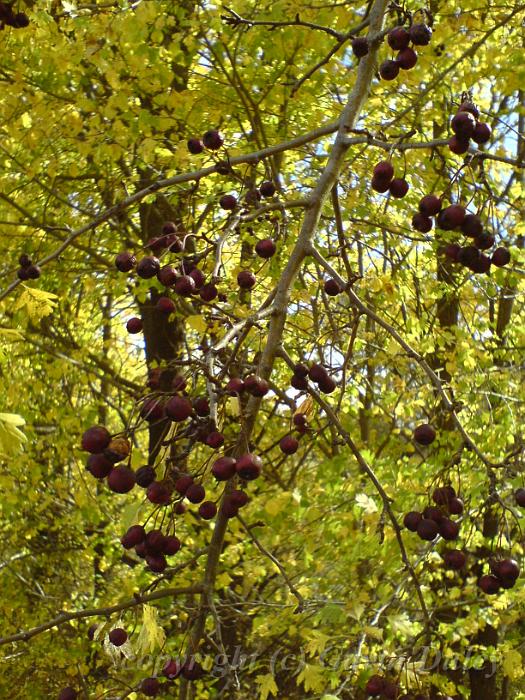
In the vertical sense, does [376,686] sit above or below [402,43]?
below

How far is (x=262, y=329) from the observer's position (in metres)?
1.99

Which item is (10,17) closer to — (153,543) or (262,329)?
(262,329)

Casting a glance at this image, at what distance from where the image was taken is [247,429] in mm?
1712

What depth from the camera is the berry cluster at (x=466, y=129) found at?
1.73 meters

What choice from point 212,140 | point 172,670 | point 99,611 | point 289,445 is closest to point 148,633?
point 99,611

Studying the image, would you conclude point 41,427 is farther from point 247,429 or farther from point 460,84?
point 247,429

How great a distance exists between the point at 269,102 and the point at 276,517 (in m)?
2.78

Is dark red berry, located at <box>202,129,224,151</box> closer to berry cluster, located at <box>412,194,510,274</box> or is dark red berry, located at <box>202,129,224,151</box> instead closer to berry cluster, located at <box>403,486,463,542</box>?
berry cluster, located at <box>412,194,510,274</box>

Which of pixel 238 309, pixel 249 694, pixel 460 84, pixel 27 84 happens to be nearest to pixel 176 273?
pixel 238 309

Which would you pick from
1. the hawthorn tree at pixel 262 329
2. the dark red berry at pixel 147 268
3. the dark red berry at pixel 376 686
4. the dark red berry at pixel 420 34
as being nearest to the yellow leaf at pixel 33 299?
the hawthorn tree at pixel 262 329


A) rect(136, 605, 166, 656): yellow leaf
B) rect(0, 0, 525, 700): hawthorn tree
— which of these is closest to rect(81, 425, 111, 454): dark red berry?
rect(0, 0, 525, 700): hawthorn tree

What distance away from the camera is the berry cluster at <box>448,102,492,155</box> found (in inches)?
68.2

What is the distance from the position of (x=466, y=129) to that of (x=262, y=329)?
683mm

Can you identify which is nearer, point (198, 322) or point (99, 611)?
point (99, 611)
